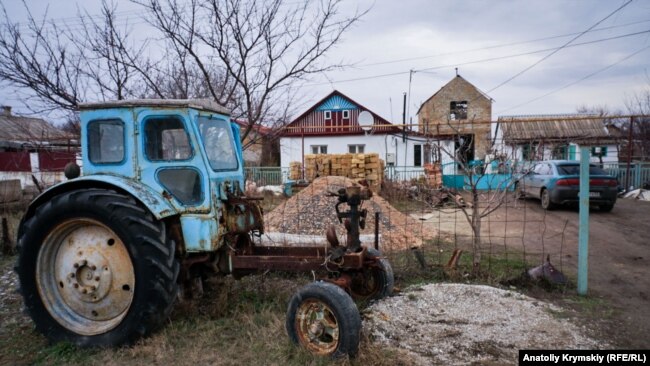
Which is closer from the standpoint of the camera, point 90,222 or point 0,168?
point 90,222

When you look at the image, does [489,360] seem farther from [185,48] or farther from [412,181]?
[412,181]

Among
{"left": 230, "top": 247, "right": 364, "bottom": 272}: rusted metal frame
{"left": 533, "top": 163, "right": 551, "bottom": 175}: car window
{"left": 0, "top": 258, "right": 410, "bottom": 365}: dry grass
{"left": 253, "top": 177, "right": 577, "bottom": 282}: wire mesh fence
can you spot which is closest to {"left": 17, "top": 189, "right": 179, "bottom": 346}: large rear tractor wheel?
{"left": 0, "top": 258, "right": 410, "bottom": 365}: dry grass

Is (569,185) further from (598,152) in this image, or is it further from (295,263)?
(598,152)

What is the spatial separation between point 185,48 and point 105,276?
4552 millimetres

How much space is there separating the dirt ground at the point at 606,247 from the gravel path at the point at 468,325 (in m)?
0.59

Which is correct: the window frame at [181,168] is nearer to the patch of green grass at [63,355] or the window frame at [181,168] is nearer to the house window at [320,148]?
the patch of green grass at [63,355]

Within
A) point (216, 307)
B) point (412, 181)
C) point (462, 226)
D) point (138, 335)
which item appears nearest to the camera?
point (138, 335)

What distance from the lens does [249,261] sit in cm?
392

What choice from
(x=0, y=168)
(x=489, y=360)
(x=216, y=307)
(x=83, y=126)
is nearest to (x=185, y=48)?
(x=83, y=126)

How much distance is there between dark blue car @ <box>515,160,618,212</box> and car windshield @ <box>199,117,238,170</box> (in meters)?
9.00


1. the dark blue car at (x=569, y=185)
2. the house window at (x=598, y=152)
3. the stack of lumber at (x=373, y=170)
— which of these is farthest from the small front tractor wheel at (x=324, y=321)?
the house window at (x=598, y=152)

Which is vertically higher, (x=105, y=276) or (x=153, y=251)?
(x=153, y=251)

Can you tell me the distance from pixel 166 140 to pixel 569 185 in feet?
37.8

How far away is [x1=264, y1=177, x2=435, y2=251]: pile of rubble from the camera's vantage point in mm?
8398
